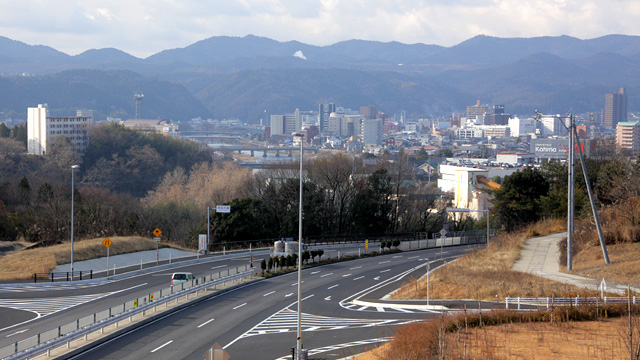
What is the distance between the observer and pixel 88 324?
22000 millimetres

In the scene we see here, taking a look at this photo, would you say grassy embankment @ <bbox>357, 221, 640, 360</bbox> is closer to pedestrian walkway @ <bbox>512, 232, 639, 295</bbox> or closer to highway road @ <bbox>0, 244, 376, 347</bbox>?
pedestrian walkway @ <bbox>512, 232, 639, 295</bbox>

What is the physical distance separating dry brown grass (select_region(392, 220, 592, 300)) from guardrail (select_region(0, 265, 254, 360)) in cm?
954

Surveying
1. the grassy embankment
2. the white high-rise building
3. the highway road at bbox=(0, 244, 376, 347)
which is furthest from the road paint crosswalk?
the white high-rise building

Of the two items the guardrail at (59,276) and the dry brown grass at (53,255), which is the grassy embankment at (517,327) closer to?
the guardrail at (59,276)

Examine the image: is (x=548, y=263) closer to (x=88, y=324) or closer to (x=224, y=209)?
(x=88, y=324)

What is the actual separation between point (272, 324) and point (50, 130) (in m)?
137

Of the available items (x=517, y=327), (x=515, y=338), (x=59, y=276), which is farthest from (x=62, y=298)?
Answer: (x=515, y=338)

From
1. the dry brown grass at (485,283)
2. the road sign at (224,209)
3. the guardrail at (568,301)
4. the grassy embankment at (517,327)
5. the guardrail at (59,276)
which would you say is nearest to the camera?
the grassy embankment at (517,327)

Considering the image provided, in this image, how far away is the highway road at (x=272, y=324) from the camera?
21141 millimetres

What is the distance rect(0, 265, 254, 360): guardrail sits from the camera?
60.7ft

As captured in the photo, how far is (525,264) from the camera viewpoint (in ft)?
120

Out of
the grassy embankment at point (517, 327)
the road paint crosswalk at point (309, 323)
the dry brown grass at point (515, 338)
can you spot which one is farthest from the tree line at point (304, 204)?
the road paint crosswalk at point (309, 323)

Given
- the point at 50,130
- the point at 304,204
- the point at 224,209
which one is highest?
the point at 50,130

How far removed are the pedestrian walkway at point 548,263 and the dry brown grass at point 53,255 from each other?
2567 centimetres
